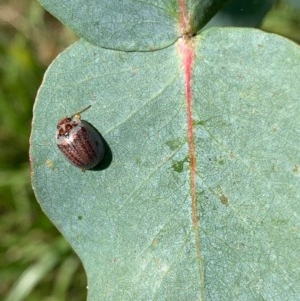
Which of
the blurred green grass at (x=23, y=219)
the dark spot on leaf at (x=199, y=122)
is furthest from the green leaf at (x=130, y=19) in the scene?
the blurred green grass at (x=23, y=219)

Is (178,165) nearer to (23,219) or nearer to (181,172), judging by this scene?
(181,172)

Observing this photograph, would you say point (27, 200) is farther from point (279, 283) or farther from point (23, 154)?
point (279, 283)

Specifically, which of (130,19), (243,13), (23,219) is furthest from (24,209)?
(130,19)

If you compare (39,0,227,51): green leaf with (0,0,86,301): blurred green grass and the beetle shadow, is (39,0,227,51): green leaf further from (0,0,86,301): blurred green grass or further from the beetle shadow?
(0,0,86,301): blurred green grass

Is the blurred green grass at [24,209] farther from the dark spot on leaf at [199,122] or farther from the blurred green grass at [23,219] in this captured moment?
the dark spot on leaf at [199,122]

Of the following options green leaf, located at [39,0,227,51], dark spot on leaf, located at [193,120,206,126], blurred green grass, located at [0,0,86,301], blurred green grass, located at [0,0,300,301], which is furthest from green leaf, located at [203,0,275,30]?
blurred green grass, located at [0,0,86,301]

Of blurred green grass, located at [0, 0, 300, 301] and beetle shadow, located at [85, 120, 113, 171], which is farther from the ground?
beetle shadow, located at [85, 120, 113, 171]

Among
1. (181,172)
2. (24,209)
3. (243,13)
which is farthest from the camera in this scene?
(24,209)
